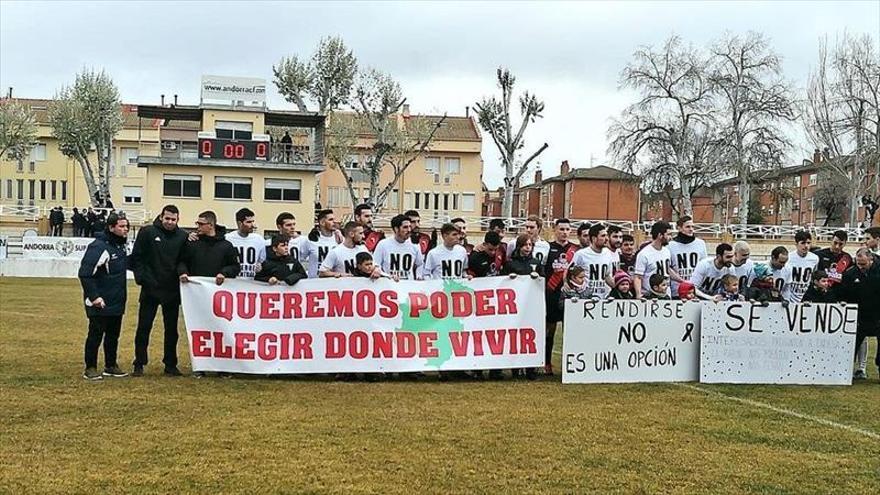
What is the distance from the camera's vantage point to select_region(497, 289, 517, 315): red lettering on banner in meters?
10.4

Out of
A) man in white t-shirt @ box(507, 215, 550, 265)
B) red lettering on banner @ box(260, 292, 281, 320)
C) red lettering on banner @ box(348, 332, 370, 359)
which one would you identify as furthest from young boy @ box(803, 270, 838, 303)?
red lettering on banner @ box(260, 292, 281, 320)

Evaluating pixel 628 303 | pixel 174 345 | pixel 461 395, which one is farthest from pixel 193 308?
pixel 628 303

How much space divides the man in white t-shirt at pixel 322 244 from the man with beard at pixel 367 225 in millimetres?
356

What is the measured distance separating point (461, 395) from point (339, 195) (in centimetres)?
7121

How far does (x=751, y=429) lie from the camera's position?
313 inches

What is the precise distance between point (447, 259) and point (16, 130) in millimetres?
61507

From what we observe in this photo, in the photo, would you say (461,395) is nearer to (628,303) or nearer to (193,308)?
(628,303)

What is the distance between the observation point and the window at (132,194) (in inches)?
2995

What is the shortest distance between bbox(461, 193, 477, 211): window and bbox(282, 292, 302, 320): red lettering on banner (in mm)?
71066

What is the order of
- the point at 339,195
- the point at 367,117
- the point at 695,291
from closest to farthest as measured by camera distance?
1. the point at 695,291
2. the point at 367,117
3. the point at 339,195

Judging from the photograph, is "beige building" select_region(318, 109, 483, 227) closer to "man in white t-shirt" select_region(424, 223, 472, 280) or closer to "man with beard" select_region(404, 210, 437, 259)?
"man with beard" select_region(404, 210, 437, 259)

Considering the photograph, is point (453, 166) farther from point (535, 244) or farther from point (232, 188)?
point (535, 244)

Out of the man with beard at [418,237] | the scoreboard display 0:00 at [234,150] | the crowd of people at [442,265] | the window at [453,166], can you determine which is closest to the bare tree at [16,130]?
the scoreboard display 0:00 at [234,150]

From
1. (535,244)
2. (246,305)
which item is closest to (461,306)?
(535,244)
